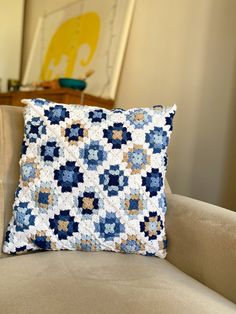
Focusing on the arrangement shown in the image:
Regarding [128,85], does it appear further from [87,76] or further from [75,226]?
[75,226]

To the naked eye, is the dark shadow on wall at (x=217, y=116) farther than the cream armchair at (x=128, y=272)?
Yes

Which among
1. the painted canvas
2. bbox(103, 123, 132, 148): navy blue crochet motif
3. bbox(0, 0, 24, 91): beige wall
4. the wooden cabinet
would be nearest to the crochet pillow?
bbox(103, 123, 132, 148): navy blue crochet motif

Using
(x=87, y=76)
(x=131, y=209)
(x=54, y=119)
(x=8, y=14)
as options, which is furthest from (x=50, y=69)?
(x=131, y=209)

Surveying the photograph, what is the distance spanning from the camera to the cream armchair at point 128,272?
0.64m

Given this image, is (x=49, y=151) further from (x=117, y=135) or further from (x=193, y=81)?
(x=193, y=81)

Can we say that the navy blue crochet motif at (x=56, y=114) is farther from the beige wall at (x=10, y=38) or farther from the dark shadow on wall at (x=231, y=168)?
the beige wall at (x=10, y=38)

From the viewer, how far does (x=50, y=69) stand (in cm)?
262

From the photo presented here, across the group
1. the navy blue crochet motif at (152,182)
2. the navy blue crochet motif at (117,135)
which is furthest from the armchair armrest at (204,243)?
the navy blue crochet motif at (117,135)

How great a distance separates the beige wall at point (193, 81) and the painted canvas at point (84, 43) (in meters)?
0.12

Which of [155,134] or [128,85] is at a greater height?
[128,85]

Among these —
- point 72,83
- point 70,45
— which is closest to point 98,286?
point 72,83

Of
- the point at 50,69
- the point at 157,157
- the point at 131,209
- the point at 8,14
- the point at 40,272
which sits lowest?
the point at 40,272

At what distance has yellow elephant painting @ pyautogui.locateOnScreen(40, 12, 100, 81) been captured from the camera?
7.50ft

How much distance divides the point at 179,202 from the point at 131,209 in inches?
6.7
